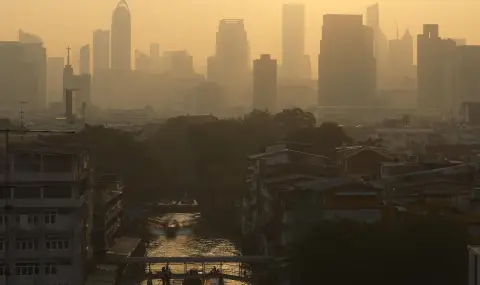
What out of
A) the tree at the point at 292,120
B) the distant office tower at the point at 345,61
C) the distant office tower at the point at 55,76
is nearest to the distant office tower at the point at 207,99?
the distant office tower at the point at 345,61

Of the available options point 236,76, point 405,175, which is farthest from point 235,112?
point 405,175

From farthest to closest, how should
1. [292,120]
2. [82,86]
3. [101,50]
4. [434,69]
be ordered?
[101,50]
[82,86]
[434,69]
[292,120]

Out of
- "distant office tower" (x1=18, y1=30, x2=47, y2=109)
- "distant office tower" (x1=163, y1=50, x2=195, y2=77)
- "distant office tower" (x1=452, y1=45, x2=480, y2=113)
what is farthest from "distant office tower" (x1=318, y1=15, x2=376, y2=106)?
"distant office tower" (x1=163, y1=50, x2=195, y2=77)

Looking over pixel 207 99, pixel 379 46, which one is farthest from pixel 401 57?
pixel 207 99

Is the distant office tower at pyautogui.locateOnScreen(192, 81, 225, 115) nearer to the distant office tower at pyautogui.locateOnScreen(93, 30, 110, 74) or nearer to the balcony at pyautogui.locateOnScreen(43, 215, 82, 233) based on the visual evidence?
the distant office tower at pyautogui.locateOnScreen(93, 30, 110, 74)

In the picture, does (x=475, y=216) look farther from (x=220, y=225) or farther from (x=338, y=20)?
(x=338, y=20)

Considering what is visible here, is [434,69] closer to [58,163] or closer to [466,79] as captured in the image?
[466,79]
